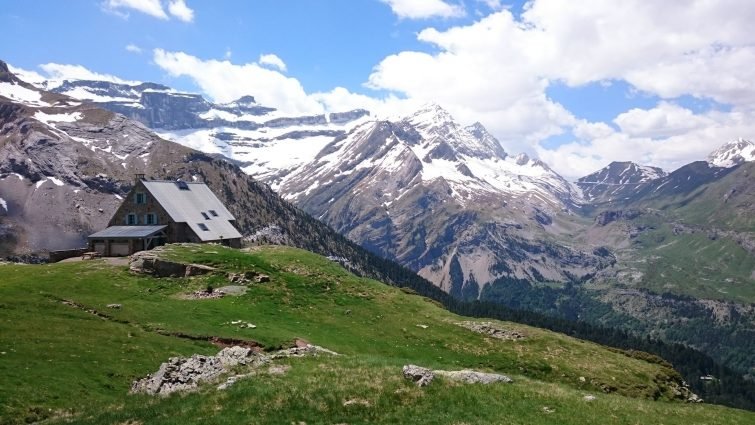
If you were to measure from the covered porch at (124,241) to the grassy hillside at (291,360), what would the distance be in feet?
41.5

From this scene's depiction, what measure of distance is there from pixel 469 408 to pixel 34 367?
26.2 metres

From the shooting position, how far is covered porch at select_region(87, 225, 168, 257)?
81381 millimetres

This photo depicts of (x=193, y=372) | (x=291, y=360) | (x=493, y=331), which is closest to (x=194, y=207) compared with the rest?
(x=493, y=331)

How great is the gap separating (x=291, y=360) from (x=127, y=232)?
56.7m

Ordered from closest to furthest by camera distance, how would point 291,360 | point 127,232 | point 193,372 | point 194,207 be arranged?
point 193,372
point 291,360
point 127,232
point 194,207

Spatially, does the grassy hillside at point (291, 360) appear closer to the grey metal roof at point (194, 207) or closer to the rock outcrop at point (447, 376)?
the rock outcrop at point (447, 376)

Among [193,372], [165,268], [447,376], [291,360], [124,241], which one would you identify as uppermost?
[124,241]

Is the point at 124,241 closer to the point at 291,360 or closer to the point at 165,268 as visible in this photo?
the point at 165,268

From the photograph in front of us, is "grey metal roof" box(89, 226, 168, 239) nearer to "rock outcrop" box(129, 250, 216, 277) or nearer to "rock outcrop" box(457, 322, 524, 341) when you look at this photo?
"rock outcrop" box(129, 250, 216, 277)

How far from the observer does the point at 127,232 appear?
274ft

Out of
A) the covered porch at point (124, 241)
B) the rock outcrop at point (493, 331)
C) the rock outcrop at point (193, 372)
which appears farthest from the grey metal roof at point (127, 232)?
the rock outcrop at point (193, 372)

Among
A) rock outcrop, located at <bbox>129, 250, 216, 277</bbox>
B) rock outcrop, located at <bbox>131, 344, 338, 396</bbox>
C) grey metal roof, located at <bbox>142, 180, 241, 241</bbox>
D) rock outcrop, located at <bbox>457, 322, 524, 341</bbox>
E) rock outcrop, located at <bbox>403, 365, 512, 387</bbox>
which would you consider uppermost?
grey metal roof, located at <bbox>142, 180, 241, 241</bbox>

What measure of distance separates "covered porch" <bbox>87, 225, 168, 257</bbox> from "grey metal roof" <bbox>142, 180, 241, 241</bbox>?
15.9 feet

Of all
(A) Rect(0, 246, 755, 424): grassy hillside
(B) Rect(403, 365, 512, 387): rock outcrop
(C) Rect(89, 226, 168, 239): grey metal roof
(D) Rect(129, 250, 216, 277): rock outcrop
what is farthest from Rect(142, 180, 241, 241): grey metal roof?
(B) Rect(403, 365, 512, 387): rock outcrop
